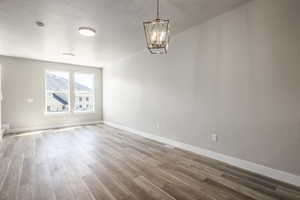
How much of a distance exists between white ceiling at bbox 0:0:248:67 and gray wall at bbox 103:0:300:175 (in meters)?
0.42

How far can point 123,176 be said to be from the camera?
2344mm

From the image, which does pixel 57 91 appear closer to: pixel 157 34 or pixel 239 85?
pixel 157 34

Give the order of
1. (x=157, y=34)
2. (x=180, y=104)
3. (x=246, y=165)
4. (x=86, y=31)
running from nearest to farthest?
(x=157, y=34) → (x=246, y=165) → (x=86, y=31) → (x=180, y=104)

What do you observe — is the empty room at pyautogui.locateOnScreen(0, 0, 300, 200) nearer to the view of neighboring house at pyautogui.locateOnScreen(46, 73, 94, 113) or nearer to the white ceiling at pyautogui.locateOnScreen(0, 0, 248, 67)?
the white ceiling at pyautogui.locateOnScreen(0, 0, 248, 67)

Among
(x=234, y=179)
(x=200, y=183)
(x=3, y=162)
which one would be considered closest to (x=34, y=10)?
Answer: (x=3, y=162)

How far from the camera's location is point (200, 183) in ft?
7.02

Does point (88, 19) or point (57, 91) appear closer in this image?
point (88, 19)

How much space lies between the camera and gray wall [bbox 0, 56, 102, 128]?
5105 millimetres

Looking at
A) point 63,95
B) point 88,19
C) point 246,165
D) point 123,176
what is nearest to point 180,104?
point 246,165

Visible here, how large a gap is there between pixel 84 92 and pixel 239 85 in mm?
6119

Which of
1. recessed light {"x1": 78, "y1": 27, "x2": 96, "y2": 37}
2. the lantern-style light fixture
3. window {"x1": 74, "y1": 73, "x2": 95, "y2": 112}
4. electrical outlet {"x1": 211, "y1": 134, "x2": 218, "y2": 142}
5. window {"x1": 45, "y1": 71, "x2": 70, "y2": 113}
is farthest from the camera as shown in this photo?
window {"x1": 74, "y1": 73, "x2": 95, "y2": 112}

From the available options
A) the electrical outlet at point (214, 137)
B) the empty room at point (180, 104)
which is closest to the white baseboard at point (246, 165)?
the empty room at point (180, 104)

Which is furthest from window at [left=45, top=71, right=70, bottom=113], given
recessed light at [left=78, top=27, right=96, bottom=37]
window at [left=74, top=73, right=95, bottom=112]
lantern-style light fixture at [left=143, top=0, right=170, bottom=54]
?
lantern-style light fixture at [left=143, top=0, right=170, bottom=54]

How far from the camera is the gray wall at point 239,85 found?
6.89ft
